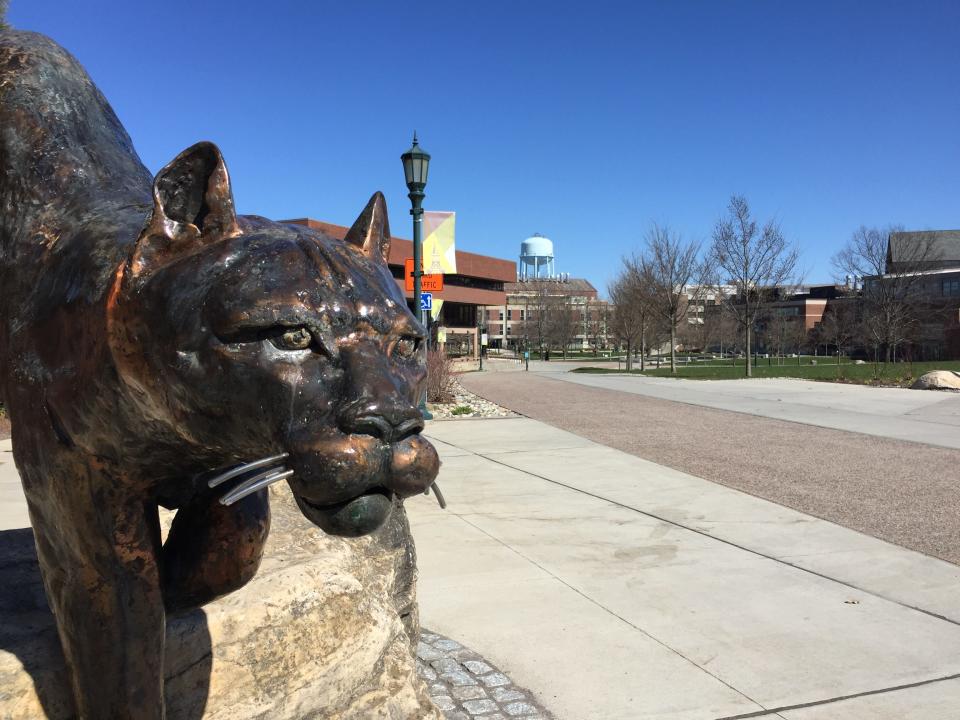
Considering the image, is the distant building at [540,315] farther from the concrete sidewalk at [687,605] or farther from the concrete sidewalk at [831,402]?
the concrete sidewalk at [687,605]

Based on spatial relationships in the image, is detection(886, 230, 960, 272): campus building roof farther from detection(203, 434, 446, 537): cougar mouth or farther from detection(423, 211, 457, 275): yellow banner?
detection(203, 434, 446, 537): cougar mouth

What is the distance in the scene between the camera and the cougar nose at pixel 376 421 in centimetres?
111

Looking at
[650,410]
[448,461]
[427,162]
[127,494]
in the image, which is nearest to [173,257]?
[127,494]

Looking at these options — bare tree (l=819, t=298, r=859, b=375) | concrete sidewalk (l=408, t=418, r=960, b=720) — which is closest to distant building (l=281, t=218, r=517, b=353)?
bare tree (l=819, t=298, r=859, b=375)

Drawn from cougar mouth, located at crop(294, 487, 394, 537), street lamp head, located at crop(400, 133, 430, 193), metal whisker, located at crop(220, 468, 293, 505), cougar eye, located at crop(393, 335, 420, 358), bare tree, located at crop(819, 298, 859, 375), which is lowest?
cougar mouth, located at crop(294, 487, 394, 537)

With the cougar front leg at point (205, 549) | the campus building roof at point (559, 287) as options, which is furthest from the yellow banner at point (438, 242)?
the campus building roof at point (559, 287)

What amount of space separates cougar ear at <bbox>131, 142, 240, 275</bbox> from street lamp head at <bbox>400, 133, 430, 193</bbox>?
11.2 metres

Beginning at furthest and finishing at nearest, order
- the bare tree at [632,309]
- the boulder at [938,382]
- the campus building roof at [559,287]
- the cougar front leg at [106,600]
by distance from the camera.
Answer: the campus building roof at [559,287], the bare tree at [632,309], the boulder at [938,382], the cougar front leg at [106,600]

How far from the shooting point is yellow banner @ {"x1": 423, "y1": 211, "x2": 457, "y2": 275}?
13406 millimetres

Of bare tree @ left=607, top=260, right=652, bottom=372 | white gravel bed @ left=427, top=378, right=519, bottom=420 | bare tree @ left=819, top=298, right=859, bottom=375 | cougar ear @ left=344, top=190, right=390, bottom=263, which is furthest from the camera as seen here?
bare tree @ left=819, top=298, right=859, bottom=375

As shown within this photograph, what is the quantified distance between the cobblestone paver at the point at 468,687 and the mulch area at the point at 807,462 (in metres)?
3.83

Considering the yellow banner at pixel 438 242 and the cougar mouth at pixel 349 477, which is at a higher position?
the yellow banner at pixel 438 242

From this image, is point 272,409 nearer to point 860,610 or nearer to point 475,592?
point 475,592

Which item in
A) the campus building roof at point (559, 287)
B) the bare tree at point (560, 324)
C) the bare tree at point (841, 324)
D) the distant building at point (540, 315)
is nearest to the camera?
the bare tree at point (841, 324)
